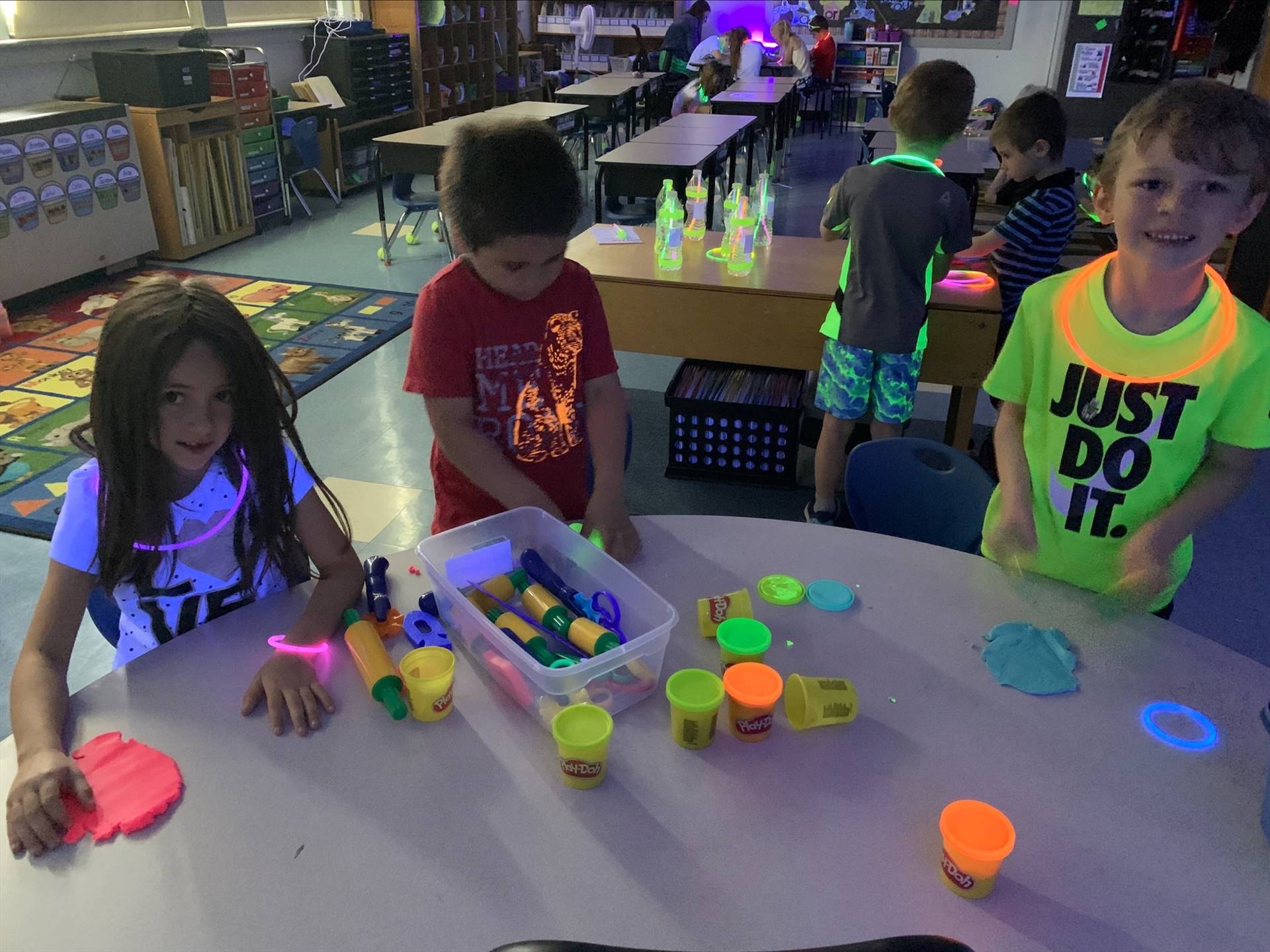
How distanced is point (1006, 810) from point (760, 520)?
1.78 ft

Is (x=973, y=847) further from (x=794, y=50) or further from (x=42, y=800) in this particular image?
(x=794, y=50)

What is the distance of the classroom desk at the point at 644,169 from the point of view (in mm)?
4410

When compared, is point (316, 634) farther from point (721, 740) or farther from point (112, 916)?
point (721, 740)

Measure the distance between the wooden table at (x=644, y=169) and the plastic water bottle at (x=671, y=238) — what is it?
150 cm

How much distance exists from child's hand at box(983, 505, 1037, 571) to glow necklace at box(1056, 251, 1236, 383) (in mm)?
222

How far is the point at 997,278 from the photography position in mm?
2816

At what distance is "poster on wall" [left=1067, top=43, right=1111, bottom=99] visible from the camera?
31.5 ft

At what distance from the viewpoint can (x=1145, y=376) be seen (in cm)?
120

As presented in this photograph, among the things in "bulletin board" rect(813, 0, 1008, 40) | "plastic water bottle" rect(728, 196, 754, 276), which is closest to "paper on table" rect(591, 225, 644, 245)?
"plastic water bottle" rect(728, 196, 754, 276)

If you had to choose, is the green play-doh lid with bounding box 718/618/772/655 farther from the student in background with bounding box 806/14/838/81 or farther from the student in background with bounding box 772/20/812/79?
the student in background with bounding box 806/14/838/81

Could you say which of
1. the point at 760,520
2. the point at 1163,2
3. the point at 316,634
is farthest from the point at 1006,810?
the point at 1163,2

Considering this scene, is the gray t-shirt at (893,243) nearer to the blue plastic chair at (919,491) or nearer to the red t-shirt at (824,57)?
the blue plastic chair at (919,491)

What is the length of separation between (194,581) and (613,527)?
560mm

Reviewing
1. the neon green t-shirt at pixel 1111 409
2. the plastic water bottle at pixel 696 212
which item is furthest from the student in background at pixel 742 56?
the neon green t-shirt at pixel 1111 409
